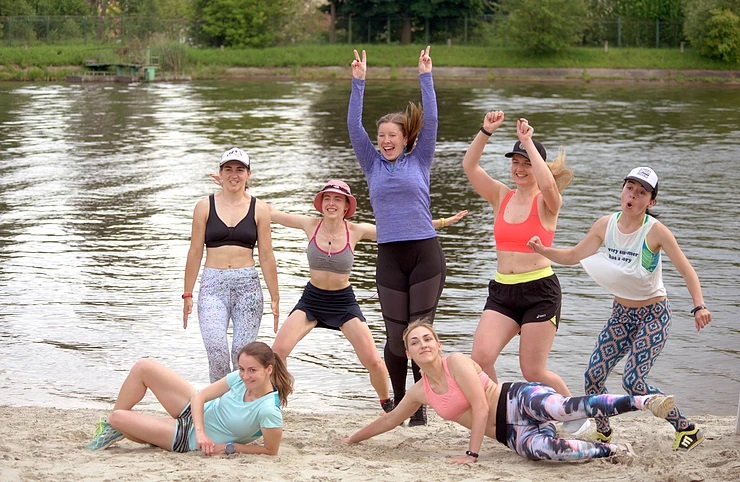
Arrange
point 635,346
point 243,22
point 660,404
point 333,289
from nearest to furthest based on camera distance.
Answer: point 660,404 < point 635,346 < point 333,289 < point 243,22

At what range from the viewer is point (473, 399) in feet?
21.9

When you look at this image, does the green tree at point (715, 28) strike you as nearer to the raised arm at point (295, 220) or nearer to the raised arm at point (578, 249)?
the raised arm at point (295, 220)

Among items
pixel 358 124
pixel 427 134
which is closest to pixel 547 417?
pixel 427 134

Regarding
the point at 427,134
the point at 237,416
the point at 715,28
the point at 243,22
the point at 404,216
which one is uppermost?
the point at 243,22

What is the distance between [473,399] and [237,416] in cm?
140

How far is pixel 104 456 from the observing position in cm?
682

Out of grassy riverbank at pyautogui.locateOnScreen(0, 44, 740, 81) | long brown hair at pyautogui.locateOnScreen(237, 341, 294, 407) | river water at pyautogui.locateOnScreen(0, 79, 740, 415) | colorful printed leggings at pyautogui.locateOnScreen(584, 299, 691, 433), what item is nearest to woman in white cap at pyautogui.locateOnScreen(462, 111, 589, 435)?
colorful printed leggings at pyautogui.locateOnScreen(584, 299, 691, 433)

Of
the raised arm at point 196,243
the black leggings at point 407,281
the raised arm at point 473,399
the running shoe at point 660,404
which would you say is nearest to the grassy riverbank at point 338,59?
the raised arm at point 196,243

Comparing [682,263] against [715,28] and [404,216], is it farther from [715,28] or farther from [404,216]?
[715,28]

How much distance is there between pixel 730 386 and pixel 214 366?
4.79 metres

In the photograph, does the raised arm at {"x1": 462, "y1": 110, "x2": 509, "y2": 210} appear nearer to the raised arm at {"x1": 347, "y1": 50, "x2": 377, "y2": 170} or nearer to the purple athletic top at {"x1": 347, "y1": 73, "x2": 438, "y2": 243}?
the purple athletic top at {"x1": 347, "y1": 73, "x2": 438, "y2": 243}

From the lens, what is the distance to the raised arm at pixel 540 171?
23.6ft

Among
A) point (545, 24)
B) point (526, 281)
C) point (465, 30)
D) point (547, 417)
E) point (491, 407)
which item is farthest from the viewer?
point (465, 30)

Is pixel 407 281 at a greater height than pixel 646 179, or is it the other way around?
pixel 646 179
